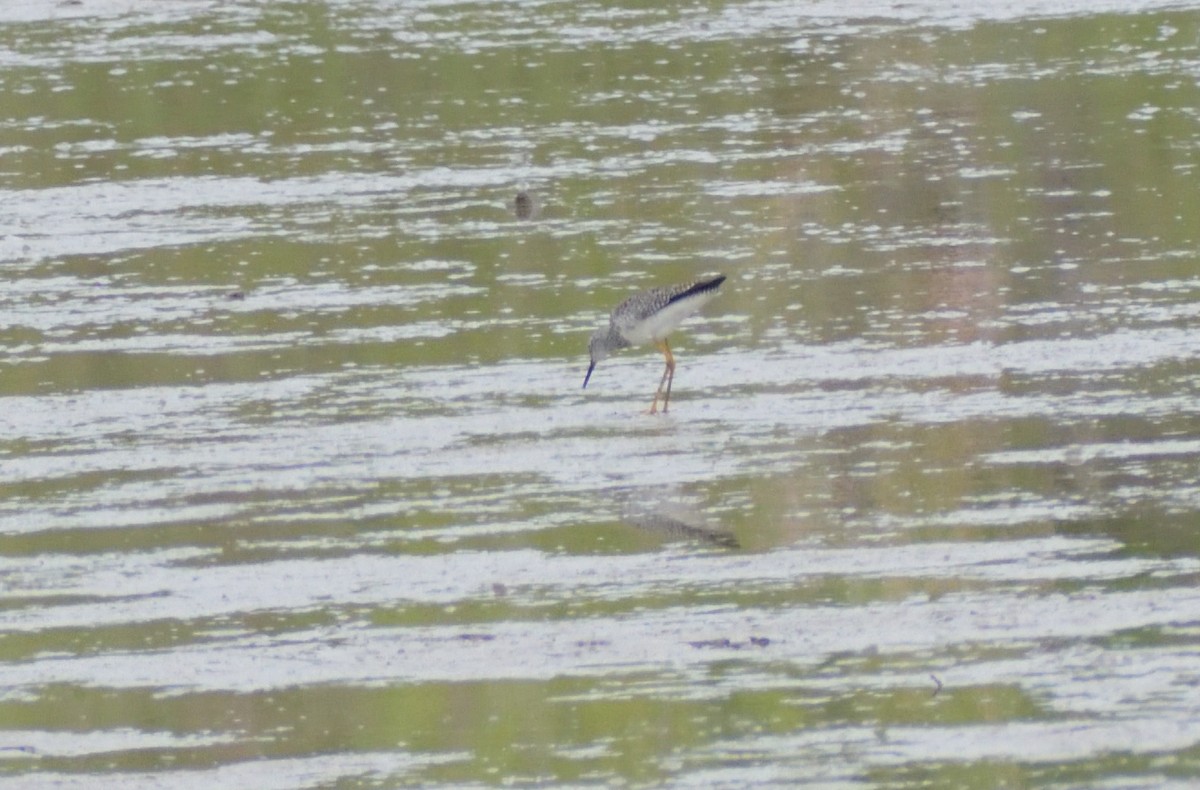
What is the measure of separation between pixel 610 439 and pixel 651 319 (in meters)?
0.93

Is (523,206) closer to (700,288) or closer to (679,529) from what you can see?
(700,288)

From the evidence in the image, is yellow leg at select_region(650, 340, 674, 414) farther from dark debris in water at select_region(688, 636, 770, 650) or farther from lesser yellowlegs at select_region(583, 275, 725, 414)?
dark debris in water at select_region(688, 636, 770, 650)

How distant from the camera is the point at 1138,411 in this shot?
9.62m

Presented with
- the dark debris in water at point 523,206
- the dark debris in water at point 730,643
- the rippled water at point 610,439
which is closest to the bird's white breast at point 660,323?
the rippled water at point 610,439

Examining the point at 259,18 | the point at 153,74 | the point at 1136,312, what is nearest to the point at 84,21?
the point at 259,18

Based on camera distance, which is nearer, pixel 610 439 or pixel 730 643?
pixel 730 643

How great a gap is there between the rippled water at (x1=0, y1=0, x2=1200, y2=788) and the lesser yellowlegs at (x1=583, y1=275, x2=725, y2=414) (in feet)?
0.81

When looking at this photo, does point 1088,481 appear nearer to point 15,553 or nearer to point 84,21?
point 15,553

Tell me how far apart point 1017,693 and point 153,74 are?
50.6 ft

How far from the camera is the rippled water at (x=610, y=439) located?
22.3 ft

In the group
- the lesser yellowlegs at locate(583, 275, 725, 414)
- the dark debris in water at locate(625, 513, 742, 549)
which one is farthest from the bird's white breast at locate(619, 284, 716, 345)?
the dark debris in water at locate(625, 513, 742, 549)

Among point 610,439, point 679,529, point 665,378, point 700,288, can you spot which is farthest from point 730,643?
→ point 700,288

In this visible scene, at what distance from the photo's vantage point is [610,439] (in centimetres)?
974

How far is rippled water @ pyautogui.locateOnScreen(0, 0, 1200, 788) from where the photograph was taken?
6785 millimetres
